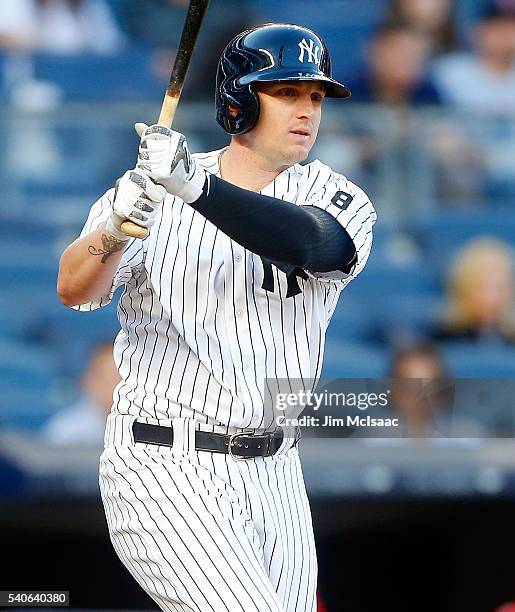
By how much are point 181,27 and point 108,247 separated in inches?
117

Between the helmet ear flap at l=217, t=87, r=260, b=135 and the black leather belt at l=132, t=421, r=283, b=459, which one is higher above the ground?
the helmet ear flap at l=217, t=87, r=260, b=135

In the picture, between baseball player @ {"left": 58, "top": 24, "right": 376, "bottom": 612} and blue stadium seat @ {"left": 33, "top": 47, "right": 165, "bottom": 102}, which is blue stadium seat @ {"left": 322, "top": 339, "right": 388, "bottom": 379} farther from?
baseball player @ {"left": 58, "top": 24, "right": 376, "bottom": 612}

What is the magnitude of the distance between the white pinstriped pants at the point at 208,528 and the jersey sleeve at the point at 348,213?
384 millimetres

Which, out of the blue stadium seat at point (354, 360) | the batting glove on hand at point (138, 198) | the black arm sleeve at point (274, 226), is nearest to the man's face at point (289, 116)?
the black arm sleeve at point (274, 226)

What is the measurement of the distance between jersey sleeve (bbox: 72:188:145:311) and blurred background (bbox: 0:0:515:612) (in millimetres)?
1520

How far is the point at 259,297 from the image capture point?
2.20 m

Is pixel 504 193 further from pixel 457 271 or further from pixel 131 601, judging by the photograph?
pixel 131 601

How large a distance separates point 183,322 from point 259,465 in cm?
31

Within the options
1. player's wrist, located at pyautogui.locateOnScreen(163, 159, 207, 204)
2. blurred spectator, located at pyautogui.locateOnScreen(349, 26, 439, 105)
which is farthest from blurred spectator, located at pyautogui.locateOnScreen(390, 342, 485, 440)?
player's wrist, located at pyautogui.locateOnScreen(163, 159, 207, 204)

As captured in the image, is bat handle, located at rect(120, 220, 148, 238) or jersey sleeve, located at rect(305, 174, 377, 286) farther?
jersey sleeve, located at rect(305, 174, 377, 286)

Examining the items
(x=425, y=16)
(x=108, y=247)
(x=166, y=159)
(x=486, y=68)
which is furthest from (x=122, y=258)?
(x=486, y=68)

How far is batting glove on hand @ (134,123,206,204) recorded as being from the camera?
1805mm

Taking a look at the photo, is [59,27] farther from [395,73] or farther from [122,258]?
[122,258]

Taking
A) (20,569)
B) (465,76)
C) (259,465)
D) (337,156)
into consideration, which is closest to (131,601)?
(20,569)
